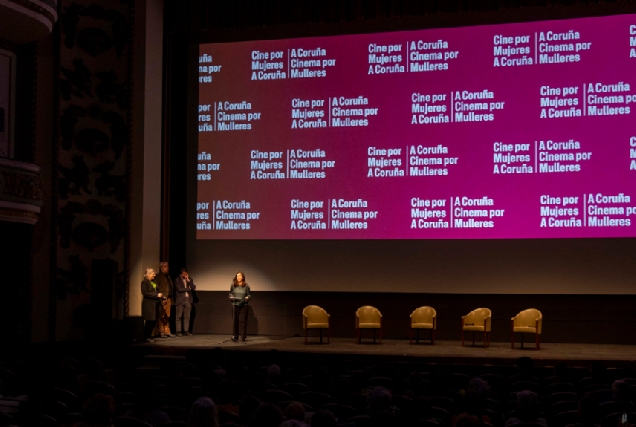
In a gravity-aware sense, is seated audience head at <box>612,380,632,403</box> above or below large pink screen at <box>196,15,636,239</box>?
below

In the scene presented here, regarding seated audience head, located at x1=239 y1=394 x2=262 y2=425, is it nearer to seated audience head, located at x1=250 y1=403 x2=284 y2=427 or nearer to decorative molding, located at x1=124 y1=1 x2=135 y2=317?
seated audience head, located at x1=250 y1=403 x2=284 y2=427

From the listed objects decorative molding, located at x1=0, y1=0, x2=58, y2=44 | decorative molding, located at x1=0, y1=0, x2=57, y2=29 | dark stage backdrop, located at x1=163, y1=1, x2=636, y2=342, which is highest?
decorative molding, located at x1=0, y1=0, x2=57, y2=29

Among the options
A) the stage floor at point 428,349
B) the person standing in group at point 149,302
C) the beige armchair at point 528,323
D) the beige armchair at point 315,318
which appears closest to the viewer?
the stage floor at point 428,349

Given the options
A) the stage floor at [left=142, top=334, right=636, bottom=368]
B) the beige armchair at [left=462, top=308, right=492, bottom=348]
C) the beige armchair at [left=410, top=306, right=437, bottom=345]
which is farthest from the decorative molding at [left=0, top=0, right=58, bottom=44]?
the beige armchair at [left=462, top=308, right=492, bottom=348]

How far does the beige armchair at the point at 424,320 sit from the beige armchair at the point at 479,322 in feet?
1.50

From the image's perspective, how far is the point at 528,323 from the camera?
11.6 meters

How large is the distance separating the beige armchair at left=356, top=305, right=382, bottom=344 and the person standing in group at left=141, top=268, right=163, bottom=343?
317 cm

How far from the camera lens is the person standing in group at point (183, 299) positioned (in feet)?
43.1

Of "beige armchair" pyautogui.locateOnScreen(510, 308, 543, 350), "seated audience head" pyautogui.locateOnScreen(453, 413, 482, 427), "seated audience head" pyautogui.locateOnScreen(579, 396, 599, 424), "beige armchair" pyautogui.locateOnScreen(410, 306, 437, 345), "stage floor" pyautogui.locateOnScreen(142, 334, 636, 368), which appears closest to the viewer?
"seated audience head" pyautogui.locateOnScreen(453, 413, 482, 427)

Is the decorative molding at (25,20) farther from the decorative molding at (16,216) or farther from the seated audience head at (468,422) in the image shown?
the seated audience head at (468,422)

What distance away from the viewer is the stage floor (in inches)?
401

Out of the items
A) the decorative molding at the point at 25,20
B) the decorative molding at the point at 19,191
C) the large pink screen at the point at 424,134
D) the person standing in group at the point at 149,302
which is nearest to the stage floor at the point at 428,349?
the person standing in group at the point at 149,302

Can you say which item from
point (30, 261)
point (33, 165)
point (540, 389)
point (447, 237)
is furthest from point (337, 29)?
point (540, 389)

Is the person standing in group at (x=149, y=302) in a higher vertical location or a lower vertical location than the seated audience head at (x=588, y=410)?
higher
